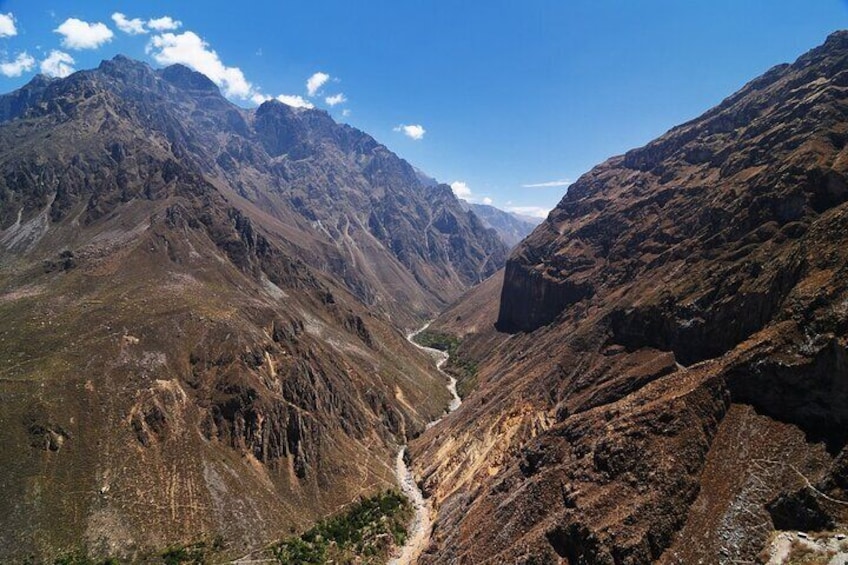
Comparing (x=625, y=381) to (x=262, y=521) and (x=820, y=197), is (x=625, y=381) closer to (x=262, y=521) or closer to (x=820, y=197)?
(x=820, y=197)

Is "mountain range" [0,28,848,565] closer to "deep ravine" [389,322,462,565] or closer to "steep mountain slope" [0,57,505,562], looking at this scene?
"steep mountain slope" [0,57,505,562]

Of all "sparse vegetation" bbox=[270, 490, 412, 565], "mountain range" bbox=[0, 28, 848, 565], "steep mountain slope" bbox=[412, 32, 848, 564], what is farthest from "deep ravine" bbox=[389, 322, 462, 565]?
"steep mountain slope" bbox=[412, 32, 848, 564]

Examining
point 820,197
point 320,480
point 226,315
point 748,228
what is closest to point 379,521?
point 320,480

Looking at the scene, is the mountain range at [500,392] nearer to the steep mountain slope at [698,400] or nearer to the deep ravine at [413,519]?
the steep mountain slope at [698,400]

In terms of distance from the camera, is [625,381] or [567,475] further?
[625,381]

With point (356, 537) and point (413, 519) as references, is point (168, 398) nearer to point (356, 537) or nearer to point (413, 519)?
point (356, 537)

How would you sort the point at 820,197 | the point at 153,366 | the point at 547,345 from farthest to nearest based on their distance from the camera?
the point at 547,345 < the point at 153,366 < the point at 820,197
